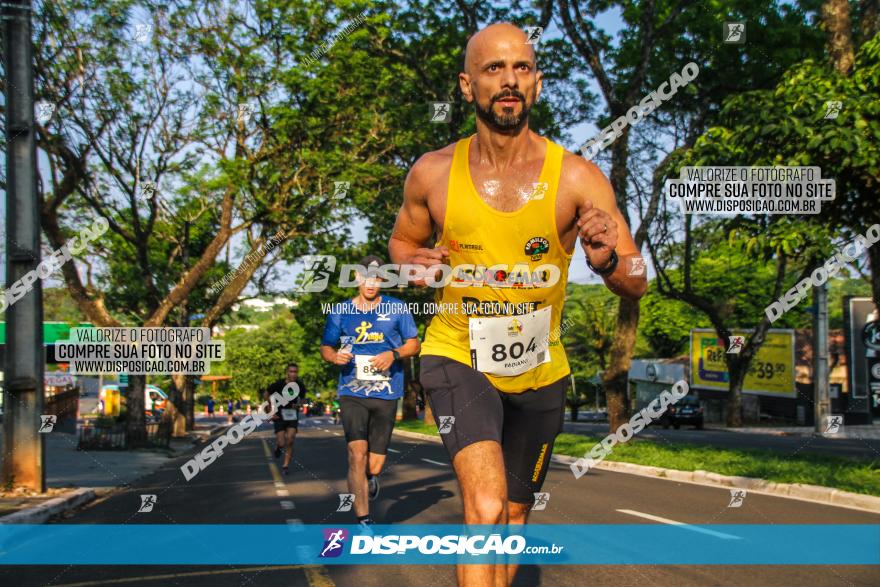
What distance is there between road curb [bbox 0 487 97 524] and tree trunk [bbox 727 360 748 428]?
101ft

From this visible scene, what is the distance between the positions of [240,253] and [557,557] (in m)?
32.0

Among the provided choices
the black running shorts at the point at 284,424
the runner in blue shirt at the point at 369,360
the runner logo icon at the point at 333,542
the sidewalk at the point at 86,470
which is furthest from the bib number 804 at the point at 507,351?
the black running shorts at the point at 284,424

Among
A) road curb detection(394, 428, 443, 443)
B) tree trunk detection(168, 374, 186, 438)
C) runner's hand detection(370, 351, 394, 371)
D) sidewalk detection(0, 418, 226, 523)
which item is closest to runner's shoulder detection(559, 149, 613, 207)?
runner's hand detection(370, 351, 394, 371)

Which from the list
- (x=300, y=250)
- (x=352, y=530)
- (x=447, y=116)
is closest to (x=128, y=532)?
(x=352, y=530)

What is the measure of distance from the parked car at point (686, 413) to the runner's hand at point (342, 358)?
34.9 m

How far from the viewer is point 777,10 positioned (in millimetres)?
19656

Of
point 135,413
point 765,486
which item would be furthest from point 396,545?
point 135,413

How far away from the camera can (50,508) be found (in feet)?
29.8

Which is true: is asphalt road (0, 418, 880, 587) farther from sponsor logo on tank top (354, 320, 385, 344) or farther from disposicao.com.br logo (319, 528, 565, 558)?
sponsor logo on tank top (354, 320, 385, 344)

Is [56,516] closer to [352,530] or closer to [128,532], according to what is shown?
[128,532]

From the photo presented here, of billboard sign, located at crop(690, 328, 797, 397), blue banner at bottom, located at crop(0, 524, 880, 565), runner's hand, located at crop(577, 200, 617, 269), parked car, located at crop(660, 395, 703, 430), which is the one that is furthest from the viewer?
billboard sign, located at crop(690, 328, 797, 397)

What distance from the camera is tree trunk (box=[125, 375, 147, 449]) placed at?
2305 cm

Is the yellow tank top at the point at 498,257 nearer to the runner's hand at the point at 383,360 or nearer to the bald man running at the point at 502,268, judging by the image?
the bald man running at the point at 502,268

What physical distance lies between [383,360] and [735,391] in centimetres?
3384
